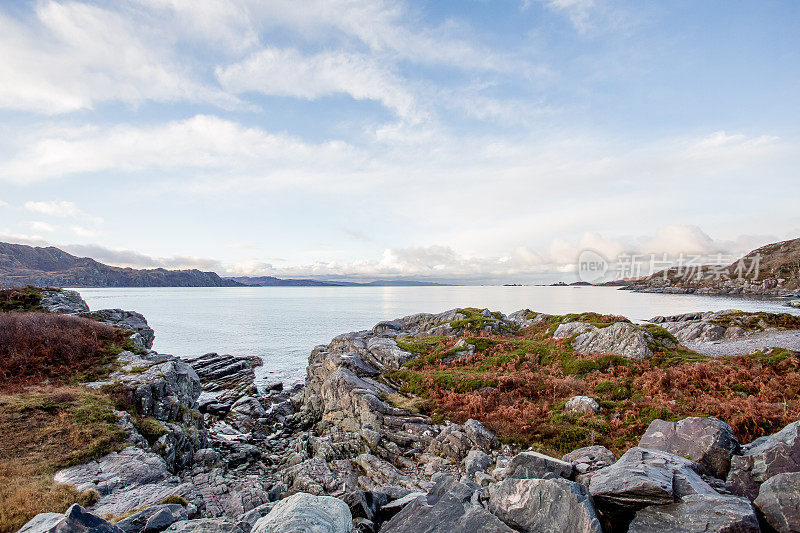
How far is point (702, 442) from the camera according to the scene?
945cm

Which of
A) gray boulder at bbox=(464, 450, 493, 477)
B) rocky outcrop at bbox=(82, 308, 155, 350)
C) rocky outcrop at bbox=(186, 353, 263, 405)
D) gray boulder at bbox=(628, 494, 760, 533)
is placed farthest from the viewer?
rocky outcrop at bbox=(186, 353, 263, 405)

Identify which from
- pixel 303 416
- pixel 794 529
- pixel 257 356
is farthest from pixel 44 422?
pixel 257 356

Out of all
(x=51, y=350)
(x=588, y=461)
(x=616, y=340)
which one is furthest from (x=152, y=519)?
(x=616, y=340)

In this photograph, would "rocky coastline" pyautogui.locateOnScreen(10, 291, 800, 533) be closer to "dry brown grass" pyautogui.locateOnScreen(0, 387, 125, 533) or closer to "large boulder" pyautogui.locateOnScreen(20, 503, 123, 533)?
"large boulder" pyautogui.locateOnScreen(20, 503, 123, 533)

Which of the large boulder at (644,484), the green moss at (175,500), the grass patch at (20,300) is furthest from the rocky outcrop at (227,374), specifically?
the large boulder at (644,484)

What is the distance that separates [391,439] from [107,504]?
10752 millimetres

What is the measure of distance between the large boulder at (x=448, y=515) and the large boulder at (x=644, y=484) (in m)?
2.37

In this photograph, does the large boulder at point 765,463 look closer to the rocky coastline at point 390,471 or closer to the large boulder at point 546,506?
the rocky coastline at point 390,471

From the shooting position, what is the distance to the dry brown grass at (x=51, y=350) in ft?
63.1

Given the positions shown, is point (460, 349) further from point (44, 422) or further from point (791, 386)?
point (44, 422)

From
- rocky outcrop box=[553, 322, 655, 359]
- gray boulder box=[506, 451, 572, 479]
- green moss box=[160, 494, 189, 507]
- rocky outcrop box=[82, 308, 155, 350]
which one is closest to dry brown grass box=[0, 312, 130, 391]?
rocky outcrop box=[82, 308, 155, 350]

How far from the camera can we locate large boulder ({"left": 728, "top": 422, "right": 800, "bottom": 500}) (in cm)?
775

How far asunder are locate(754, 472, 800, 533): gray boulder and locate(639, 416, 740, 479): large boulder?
2.25 m

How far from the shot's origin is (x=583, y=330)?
30.3m
